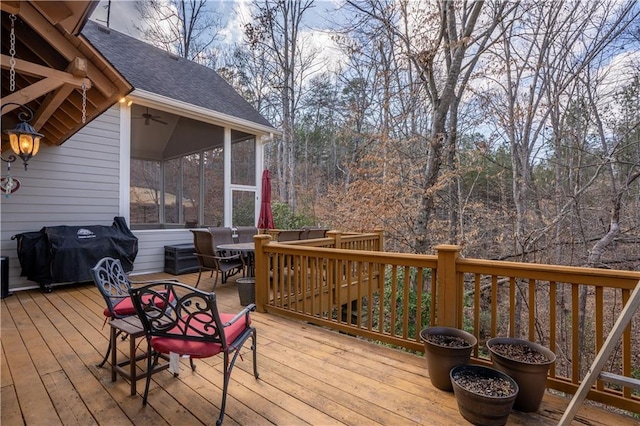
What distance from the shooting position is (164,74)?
7.24 metres

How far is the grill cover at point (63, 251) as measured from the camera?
4.62m

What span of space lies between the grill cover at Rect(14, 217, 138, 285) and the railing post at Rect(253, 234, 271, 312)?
114 inches

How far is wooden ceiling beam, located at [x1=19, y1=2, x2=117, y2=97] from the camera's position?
2.96 m

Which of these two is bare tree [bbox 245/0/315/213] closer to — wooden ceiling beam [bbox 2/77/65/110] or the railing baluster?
wooden ceiling beam [bbox 2/77/65/110]

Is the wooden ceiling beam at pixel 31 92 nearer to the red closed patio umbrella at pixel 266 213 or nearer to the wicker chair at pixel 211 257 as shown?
the wicker chair at pixel 211 257

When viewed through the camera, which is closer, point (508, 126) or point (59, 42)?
point (59, 42)

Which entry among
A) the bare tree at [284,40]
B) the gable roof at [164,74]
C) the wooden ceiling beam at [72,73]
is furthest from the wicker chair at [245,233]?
the bare tree at [284,40]

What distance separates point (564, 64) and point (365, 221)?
5.57 m

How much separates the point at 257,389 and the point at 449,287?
5.61ft

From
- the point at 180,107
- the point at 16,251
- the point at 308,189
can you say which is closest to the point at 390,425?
the point at 16,251

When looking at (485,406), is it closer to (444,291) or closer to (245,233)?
(444,291)

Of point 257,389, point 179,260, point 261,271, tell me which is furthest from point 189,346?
point 179,260

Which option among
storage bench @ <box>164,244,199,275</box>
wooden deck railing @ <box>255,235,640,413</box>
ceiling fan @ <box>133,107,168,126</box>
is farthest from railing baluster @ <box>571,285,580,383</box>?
ceiling fan @ <box>133,107,168,126</box>

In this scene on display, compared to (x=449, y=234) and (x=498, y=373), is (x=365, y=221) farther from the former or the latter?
(x=498, y=373)
